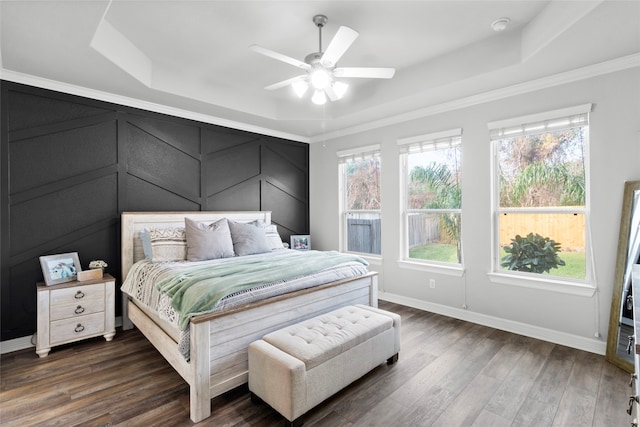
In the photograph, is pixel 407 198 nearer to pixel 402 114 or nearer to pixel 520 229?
pixel 402 114

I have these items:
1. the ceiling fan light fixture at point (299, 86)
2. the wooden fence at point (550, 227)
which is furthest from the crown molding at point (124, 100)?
the wooden fence at point (550, 227)

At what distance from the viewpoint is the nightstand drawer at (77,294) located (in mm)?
2713

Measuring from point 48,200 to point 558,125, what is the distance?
16.3 feet

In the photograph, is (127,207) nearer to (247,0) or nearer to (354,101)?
(247,0)

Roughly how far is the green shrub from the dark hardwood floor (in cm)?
74

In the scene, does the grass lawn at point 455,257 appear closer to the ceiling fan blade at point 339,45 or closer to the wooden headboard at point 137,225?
the ceiling fan blade at point 339,45

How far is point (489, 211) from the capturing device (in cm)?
335

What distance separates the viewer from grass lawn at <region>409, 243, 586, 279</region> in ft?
9.40

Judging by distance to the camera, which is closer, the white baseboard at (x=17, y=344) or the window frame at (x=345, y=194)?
the white baseboard at (x=17, y=344)

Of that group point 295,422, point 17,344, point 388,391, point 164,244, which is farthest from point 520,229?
point 17,344

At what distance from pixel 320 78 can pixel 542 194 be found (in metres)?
2.49

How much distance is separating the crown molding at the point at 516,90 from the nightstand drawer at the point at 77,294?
3773 mm

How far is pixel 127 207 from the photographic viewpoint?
346cm

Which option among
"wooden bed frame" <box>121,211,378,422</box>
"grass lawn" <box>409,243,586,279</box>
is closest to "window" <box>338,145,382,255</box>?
"grass lawn" <box>409,243,586,279</box>
